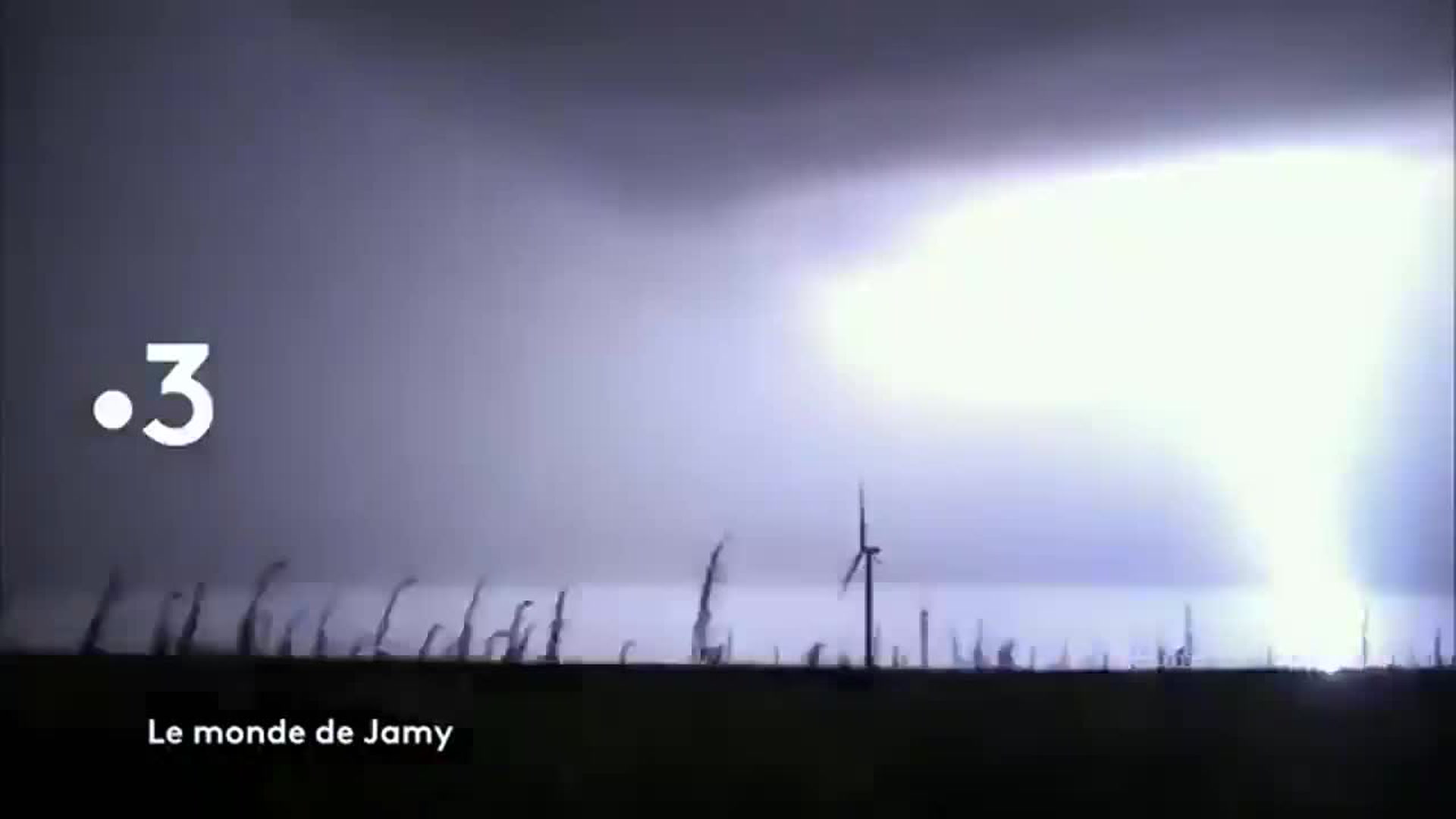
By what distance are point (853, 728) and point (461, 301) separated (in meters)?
0.49

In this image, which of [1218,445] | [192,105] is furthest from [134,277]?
[1218,445]

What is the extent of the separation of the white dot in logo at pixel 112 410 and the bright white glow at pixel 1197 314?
1.95ft

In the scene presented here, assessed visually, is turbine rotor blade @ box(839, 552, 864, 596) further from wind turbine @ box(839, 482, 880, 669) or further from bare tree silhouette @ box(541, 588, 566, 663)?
bare tree silhouette @ box(541, 588, 566, 663)

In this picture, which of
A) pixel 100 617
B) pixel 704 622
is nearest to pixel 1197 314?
pixel 704 622

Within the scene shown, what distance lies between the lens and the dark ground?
1.17 m

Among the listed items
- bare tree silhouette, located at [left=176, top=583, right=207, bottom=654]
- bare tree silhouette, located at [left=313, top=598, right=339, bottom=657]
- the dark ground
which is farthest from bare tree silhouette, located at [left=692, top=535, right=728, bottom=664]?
bare tree silhouette, located at [left=176, top=583, right=207, bottom=654]

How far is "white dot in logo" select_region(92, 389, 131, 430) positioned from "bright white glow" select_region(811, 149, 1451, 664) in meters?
0.59

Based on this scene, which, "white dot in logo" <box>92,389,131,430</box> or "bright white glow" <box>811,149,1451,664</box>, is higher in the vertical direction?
"bright white glow" <box>811,149,1451,664</box>

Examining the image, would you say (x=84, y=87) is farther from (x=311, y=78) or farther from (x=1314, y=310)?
(x=1314, y=310)

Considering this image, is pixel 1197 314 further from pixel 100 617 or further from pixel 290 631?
pixel 100 617

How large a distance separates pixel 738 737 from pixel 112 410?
0.60 metres

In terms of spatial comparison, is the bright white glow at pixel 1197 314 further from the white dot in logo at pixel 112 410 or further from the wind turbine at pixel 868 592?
the white dot in logo at pixel 112 410

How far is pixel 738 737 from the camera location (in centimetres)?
119

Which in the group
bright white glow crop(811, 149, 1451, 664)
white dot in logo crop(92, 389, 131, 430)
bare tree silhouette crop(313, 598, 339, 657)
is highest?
bright white glow crop(811, 149, 1451, 664)
